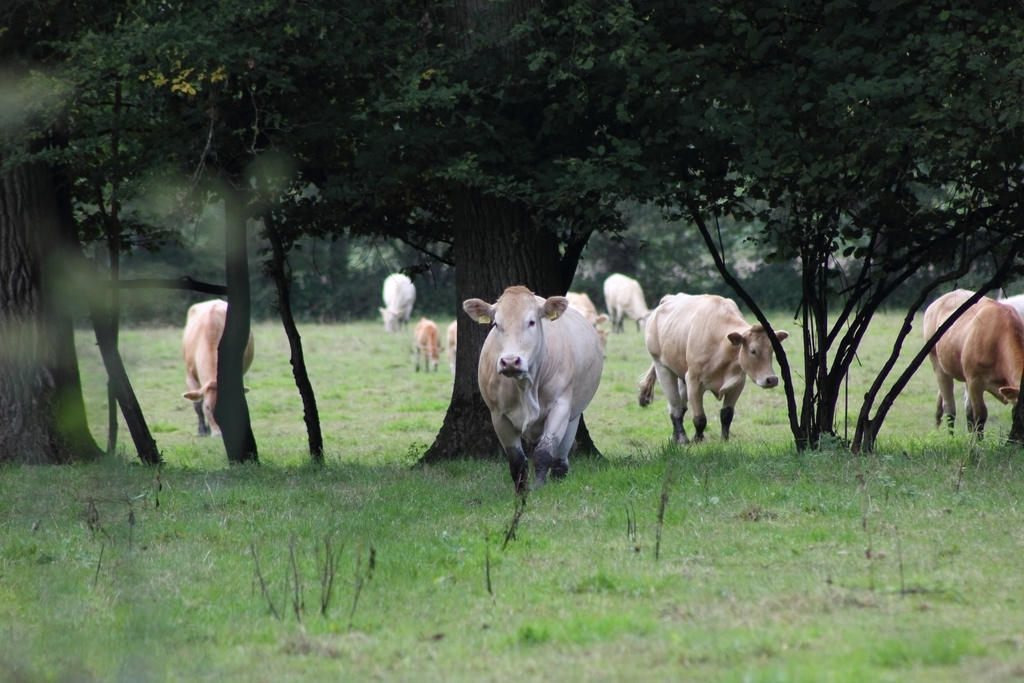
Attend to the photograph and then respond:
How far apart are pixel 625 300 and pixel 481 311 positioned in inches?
1135

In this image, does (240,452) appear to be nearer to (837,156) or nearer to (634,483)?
(634,483)

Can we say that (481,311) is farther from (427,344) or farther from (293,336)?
(427,344)

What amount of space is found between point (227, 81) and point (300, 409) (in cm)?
950

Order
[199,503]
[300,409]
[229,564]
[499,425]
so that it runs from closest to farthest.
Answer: [229,564]
[199,503]
[499,425]
[300,409]

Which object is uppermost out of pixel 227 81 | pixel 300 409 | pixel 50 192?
pixel 227 81

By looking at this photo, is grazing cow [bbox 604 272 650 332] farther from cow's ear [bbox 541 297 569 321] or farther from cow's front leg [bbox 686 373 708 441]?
cow's ear [bbox 541 297 569 321]

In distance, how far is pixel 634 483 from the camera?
8891mm

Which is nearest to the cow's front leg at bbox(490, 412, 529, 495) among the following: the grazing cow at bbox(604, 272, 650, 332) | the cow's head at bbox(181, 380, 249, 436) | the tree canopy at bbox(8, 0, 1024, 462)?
the tree canopy at bbox(8, 0, 1024, 462)

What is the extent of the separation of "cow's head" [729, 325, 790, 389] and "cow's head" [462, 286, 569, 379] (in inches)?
217

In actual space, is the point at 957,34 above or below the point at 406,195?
above

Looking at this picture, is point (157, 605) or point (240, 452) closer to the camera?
point (157, 605)

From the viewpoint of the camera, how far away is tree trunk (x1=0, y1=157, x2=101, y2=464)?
11609 millimetres

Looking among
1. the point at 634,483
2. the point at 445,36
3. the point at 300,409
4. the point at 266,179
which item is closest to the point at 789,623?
the point at 634,483

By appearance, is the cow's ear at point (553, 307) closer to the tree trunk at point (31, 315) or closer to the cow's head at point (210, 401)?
the tree trunk at point (31, 315)
